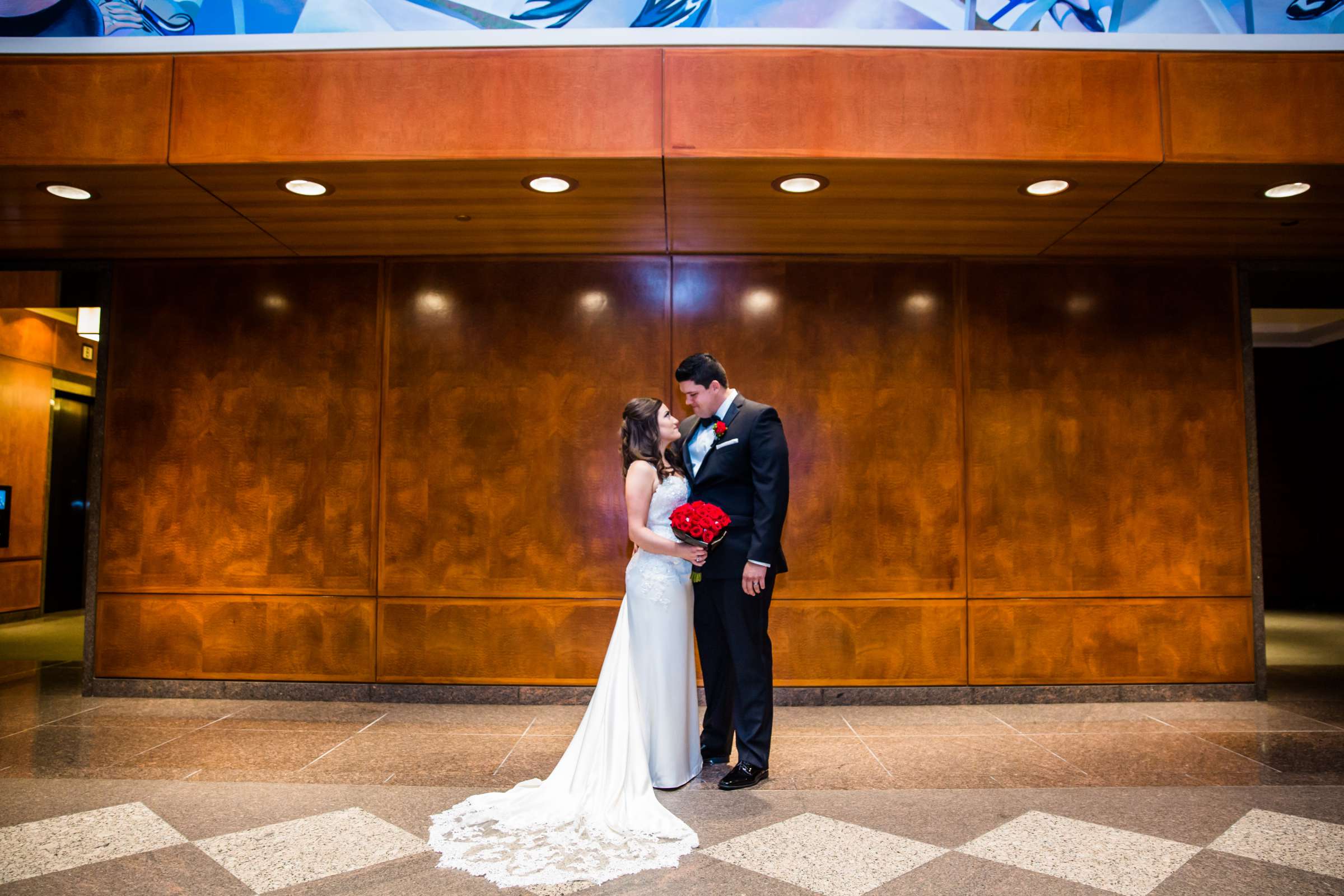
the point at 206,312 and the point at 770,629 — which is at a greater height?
the point at 206,312

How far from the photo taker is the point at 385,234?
16.7 feet

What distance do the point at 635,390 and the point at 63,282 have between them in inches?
157

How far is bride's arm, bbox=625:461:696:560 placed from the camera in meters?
3.58

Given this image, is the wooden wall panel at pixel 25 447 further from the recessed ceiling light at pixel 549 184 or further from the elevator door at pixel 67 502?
the recessed ceiling light at pixel 549 184

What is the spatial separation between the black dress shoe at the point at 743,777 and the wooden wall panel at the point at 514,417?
73.0 inches

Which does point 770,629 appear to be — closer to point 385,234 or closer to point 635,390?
point 635,390

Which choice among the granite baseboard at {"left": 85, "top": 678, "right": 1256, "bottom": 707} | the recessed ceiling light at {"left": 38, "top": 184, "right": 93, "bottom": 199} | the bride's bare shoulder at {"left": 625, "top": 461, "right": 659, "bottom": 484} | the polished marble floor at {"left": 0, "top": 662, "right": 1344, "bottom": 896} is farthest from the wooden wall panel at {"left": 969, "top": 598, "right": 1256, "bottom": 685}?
the recessed ceiling light at {"left": 38, "top": 184, "right": 93, "bottom": 199}

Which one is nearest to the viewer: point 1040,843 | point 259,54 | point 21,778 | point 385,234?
point 1040,843

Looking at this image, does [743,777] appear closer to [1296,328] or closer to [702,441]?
[702,441]

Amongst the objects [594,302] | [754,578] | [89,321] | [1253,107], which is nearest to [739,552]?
[754,578]

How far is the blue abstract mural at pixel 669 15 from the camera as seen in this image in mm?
4258

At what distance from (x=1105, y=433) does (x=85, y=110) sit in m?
6.08

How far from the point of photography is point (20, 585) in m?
8.69

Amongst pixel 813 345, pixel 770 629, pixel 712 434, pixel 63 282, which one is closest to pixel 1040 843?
pixel 712 434
